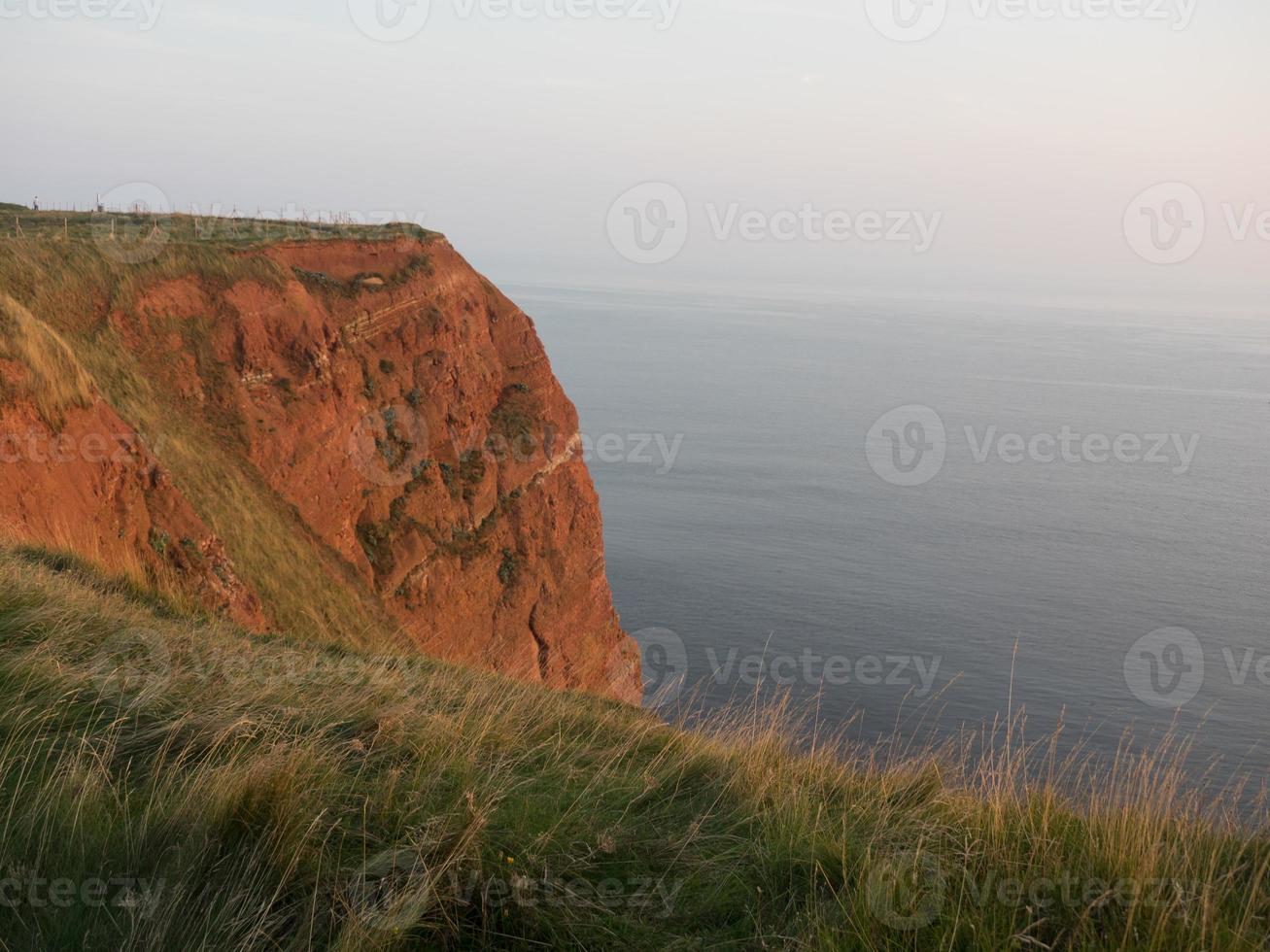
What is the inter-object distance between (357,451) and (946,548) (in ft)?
168

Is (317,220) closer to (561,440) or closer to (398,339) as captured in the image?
(398,339)

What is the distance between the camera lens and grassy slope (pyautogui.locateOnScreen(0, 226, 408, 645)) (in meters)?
18.0

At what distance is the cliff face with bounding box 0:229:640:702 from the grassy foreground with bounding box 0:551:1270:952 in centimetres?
807

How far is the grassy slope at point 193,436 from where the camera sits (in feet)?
59.1

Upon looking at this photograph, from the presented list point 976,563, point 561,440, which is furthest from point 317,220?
point 976,563

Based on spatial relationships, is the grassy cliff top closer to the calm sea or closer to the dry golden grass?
the dry golden grass

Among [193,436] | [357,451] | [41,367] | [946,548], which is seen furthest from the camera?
[946,548]

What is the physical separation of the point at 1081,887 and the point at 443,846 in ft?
8.13

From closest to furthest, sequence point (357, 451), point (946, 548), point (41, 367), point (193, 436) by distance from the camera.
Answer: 1. point (41, 367)
2. point (193, 436)
3. point (357, 451)
4. point (946, 548)

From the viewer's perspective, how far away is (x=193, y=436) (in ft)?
70.0

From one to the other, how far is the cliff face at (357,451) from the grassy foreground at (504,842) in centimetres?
807

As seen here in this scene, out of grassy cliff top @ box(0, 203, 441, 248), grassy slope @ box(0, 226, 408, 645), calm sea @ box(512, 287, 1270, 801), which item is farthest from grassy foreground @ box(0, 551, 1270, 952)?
grassy cliff top @ box(0, 203, 441, 248)

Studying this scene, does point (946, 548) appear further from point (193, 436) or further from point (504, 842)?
point (504, 842)

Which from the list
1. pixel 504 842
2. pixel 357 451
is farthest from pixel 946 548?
pixel 504 842
